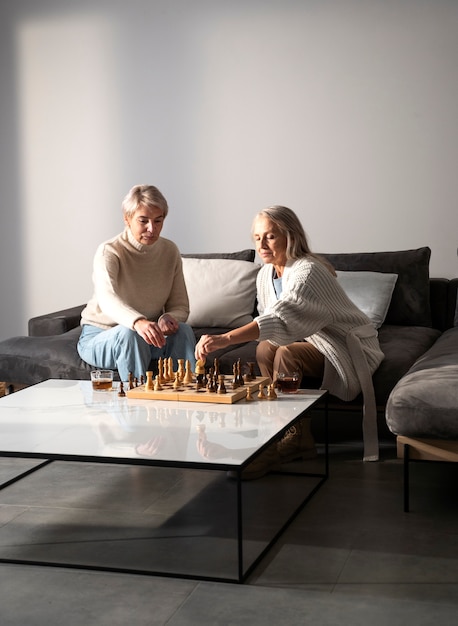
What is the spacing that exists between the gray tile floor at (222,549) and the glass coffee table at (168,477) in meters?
0.01

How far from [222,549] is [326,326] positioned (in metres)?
1.19

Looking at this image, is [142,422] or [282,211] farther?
[282,211]

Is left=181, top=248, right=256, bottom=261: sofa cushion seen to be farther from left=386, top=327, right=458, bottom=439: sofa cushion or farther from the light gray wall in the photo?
left=386, top=327, right=458, bottom=439: sofa cushion

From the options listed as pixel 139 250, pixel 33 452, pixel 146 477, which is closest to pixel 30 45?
pixel 139 250

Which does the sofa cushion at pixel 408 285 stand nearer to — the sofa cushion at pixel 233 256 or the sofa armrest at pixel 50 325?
the sofa cushion at pixel 233 256

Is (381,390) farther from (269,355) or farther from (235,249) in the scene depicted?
(235,249)

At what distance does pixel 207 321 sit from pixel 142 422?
1700 mm

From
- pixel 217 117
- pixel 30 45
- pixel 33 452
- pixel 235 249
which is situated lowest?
pixel 33 452

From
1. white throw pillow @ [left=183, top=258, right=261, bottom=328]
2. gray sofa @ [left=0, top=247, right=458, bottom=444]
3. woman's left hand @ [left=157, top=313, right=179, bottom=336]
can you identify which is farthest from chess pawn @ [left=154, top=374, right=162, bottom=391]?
white throw pillow @ [left=183, top=258, right=261, bottom=328]

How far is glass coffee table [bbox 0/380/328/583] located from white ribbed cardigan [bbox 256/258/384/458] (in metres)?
0.30

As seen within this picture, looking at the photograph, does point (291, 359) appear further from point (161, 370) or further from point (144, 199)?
point (144, 199)

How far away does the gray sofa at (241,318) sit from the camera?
405 centimetres

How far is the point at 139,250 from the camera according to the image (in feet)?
13.0

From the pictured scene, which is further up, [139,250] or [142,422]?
[139,250]
